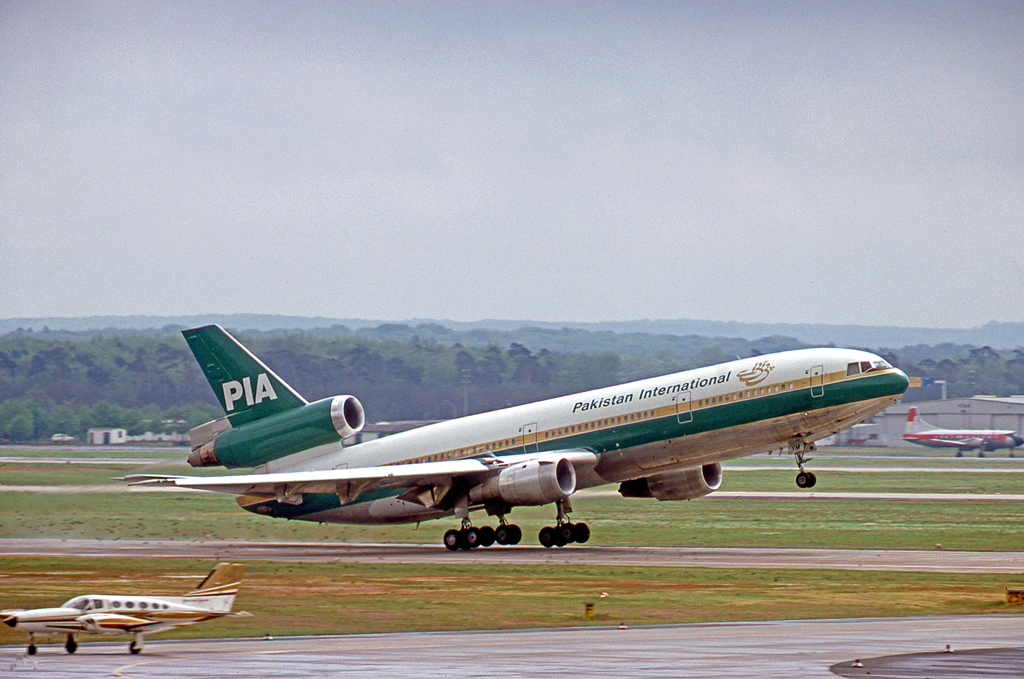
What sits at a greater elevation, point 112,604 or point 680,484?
point 680,484

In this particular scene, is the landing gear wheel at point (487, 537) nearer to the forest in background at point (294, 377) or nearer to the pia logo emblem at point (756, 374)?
the pia logo emblem at point (756, 374)

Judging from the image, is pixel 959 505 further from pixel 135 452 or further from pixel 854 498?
pixel 135 452

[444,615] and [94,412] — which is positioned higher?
[94,412]

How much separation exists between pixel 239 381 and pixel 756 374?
19799 millimetres

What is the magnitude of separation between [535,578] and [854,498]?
123 feet

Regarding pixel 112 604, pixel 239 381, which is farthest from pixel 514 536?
pixel 112 604

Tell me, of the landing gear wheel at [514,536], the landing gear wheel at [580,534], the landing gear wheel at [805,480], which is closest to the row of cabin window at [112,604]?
the landing gear wheel at [514,536]

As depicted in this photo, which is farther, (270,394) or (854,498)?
(854,498)

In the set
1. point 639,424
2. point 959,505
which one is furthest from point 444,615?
point 959,505

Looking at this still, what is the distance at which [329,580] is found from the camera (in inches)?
1683

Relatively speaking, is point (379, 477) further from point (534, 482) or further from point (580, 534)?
point (580, 534)

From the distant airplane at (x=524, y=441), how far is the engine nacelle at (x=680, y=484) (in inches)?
2.0

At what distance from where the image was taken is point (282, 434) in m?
55.4

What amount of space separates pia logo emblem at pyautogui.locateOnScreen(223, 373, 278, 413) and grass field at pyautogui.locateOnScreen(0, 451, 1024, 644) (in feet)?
16.2
